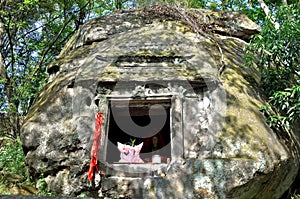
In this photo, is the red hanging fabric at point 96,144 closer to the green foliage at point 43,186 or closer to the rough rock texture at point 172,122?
the rough rock texture at point 172,122

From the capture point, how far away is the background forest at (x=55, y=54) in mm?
6008

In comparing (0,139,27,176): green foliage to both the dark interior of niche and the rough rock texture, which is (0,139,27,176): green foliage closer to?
the rough rock texture

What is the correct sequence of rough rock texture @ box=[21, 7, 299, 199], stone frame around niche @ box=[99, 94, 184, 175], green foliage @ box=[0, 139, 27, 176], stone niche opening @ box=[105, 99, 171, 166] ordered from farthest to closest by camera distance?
stone niche opening @ box=[105, 99, 171, 166] < green foliage @ box=[0, 139, 27, 176] < stone frame around niche @ box=[99, 94, 184, 175] < rough rock texture @ box=[21, 7, 299, 199]

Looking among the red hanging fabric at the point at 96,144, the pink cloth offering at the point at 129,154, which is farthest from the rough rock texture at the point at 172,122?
the pink cloth offering at the point at 129,154

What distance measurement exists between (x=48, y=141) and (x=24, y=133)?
0.60m

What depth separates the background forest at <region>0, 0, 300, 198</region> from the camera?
19.7 feet

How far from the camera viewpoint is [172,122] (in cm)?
594

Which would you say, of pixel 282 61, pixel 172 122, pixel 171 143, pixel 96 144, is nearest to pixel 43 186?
pixel 96 144

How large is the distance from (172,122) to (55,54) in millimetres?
9171

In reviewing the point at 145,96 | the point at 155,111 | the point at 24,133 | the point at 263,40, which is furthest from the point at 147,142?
the point at 263,40

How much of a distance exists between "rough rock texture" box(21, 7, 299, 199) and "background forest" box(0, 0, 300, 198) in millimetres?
412

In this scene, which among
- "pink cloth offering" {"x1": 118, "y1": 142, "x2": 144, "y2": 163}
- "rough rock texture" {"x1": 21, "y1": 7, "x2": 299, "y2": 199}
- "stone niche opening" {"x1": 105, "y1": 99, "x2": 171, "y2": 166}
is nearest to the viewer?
"rough rock texture" {"x1": 21, "y1": 7, "x2": 299, "y2": 199}

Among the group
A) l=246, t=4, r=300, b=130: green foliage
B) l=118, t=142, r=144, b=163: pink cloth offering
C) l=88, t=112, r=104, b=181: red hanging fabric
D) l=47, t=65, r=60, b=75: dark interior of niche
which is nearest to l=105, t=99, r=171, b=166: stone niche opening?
l=118, t=142, r=144, b=163: pink cloth offering

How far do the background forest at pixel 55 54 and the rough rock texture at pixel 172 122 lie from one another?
41 cm
